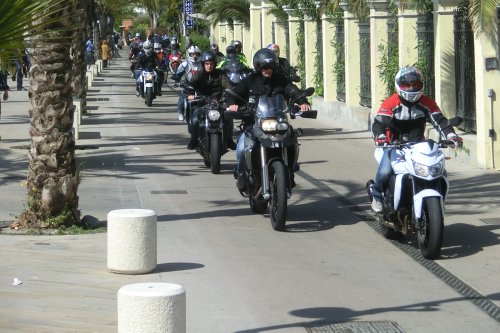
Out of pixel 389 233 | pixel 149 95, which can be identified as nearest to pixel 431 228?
pixel 389 233

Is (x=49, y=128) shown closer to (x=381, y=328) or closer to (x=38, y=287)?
(x=38, y=287)

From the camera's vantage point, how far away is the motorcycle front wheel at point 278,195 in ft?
36.4

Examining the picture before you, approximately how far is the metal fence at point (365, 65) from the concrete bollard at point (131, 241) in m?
15.5

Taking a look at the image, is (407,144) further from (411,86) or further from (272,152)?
(272,152)

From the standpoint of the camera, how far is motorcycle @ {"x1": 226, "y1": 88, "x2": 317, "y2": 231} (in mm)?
11227

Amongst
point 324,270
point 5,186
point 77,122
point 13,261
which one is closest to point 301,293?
point 324,270

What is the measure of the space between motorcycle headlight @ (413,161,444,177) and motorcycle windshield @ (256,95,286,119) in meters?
2.21

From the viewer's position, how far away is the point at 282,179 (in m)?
11.2

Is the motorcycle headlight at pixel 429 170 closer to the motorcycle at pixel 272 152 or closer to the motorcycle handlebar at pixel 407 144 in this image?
the motorcycle handlebar at pixel 407 144

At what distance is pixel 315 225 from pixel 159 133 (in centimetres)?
1160

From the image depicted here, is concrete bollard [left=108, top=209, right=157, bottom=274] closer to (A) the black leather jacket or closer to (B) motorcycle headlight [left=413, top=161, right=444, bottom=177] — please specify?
(B) motorcycle headlight [left=413, top=161, right=444, bottom=177]

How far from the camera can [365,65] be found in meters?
24.5

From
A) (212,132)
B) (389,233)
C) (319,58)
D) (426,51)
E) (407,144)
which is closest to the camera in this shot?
(407,144)

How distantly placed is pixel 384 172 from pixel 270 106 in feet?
5.61
